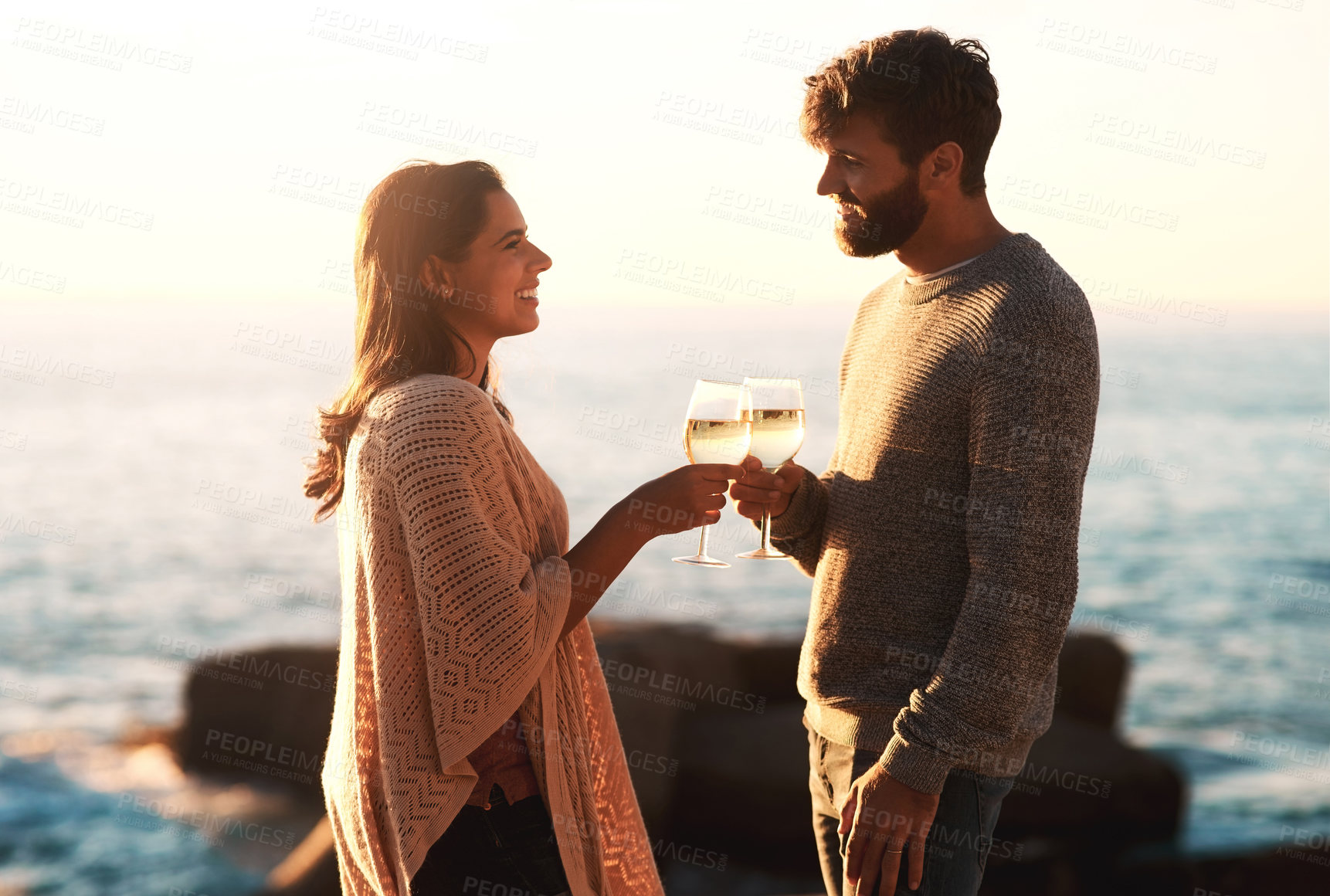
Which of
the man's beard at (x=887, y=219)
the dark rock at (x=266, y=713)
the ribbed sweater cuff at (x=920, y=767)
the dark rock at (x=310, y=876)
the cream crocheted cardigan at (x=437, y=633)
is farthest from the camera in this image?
the dark rock at (x=266, y=713)

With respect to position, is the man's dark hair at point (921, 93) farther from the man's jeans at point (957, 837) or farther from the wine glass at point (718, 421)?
the man's jeans at point (957, 837)

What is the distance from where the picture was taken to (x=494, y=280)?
95.7 inches

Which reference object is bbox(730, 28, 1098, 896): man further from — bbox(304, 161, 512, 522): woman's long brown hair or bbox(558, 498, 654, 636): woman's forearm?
bbox(304, 161, 512, 522): woman's long brown hair

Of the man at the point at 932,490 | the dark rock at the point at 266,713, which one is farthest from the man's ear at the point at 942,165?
the dark rock at the point at 266,713

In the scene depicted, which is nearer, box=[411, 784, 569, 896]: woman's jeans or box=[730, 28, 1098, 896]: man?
box=[730, 28, 1098, 896]: man

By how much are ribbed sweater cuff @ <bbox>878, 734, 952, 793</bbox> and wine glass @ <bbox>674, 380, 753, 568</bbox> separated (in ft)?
1.78

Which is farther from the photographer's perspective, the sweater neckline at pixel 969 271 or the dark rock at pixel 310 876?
the dark rock at pixel 310 876

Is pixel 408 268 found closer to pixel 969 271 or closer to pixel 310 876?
pixel 969 271

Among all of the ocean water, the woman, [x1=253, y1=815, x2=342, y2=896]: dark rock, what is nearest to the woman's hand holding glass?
the woman

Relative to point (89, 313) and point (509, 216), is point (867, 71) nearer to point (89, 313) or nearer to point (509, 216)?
point (509, 216)

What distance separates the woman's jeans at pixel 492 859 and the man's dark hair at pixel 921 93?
5.17 feet

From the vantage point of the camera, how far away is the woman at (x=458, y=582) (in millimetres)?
2125

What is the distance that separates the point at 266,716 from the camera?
272 inches

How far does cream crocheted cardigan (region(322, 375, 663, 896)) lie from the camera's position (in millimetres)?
2113
